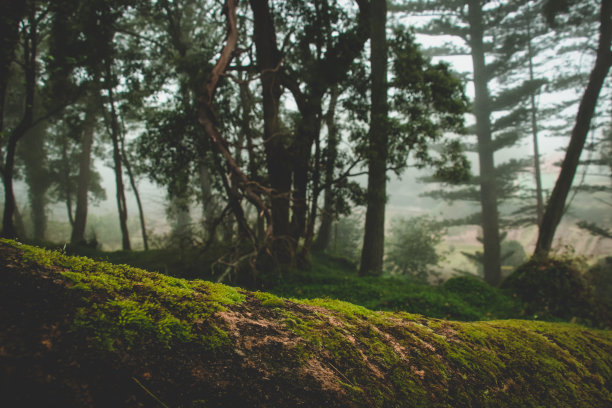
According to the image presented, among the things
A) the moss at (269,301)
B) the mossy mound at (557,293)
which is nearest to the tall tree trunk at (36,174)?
the moss at (269,301)

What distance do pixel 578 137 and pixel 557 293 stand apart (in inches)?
204

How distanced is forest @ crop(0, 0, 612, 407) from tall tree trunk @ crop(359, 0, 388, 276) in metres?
0.07

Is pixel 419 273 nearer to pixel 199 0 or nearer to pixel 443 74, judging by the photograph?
pixel 443 74

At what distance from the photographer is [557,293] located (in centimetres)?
715

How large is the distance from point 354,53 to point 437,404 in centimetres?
1014

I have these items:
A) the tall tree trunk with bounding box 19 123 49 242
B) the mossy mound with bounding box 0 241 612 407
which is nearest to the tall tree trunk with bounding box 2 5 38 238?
the mossy mound with bounding box 0 241 612 407

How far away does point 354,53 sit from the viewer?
9414 millimetres

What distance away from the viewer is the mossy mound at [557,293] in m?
6.57

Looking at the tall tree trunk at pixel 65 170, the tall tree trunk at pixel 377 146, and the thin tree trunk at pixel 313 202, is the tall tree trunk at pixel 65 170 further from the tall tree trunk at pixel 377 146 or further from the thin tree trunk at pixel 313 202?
the tall tree trunk at pixel 377 146

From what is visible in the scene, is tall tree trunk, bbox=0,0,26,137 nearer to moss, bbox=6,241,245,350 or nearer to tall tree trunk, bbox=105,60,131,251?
tall tree trunk, bbox=105,60,131,251

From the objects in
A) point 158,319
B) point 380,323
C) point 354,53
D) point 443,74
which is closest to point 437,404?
point 380,323

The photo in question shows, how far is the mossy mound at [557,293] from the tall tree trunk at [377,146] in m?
4.17

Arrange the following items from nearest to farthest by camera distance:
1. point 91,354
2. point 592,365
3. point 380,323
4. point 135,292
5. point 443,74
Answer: point 91,354 → point 135,292 → point 380,323 → point 592,365 → point 443,74

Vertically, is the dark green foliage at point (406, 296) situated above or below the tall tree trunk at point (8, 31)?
below
